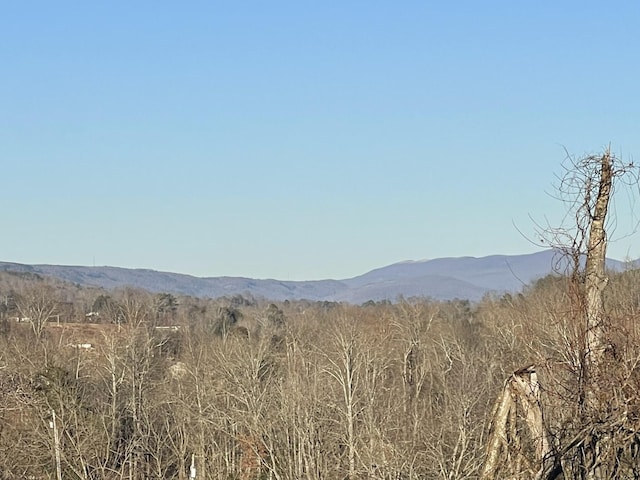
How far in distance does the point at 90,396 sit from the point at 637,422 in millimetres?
30018

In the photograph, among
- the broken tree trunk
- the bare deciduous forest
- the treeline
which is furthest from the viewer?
the treeline

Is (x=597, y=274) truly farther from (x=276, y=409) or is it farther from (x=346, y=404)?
(x=346, y=404)

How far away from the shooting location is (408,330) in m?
56.1

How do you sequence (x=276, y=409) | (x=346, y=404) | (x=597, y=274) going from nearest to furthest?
(x=597, y=274) → (x=276, y=409) → (x=346, y=404)

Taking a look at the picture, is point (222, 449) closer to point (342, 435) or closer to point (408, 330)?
point (342, 435)

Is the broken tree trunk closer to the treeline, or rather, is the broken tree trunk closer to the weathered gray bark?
the treeline

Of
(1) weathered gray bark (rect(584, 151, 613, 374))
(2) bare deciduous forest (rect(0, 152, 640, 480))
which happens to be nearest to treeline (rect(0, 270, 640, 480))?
(2) bare deciduous forest (rect(0, 152, 640, 480))

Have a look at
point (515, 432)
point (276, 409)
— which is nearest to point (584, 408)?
point (515, 432)

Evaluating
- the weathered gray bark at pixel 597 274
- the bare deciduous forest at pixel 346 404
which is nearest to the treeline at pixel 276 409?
the bare deciduous forest at pixel 346 404

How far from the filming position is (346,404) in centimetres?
3088

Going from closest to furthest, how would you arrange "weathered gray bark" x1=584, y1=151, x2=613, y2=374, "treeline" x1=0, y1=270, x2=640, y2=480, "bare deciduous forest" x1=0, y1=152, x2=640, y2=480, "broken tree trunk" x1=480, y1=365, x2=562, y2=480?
"broken tree trunk" x1=480, y1=365, x2=562, y2=480 → "bare deciduous forest" x1=0, y1=152, x2=640, y2=480 → "weathered gray bark" x1=584, y1=151, x2=613, y2=374 → "treeline" x1=0, y1=270, x2=640, y2=480

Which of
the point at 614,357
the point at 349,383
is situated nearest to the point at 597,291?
the point at 614,357

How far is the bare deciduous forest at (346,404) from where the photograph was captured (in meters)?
9.48

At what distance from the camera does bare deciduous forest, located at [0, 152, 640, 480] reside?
9.48 m
